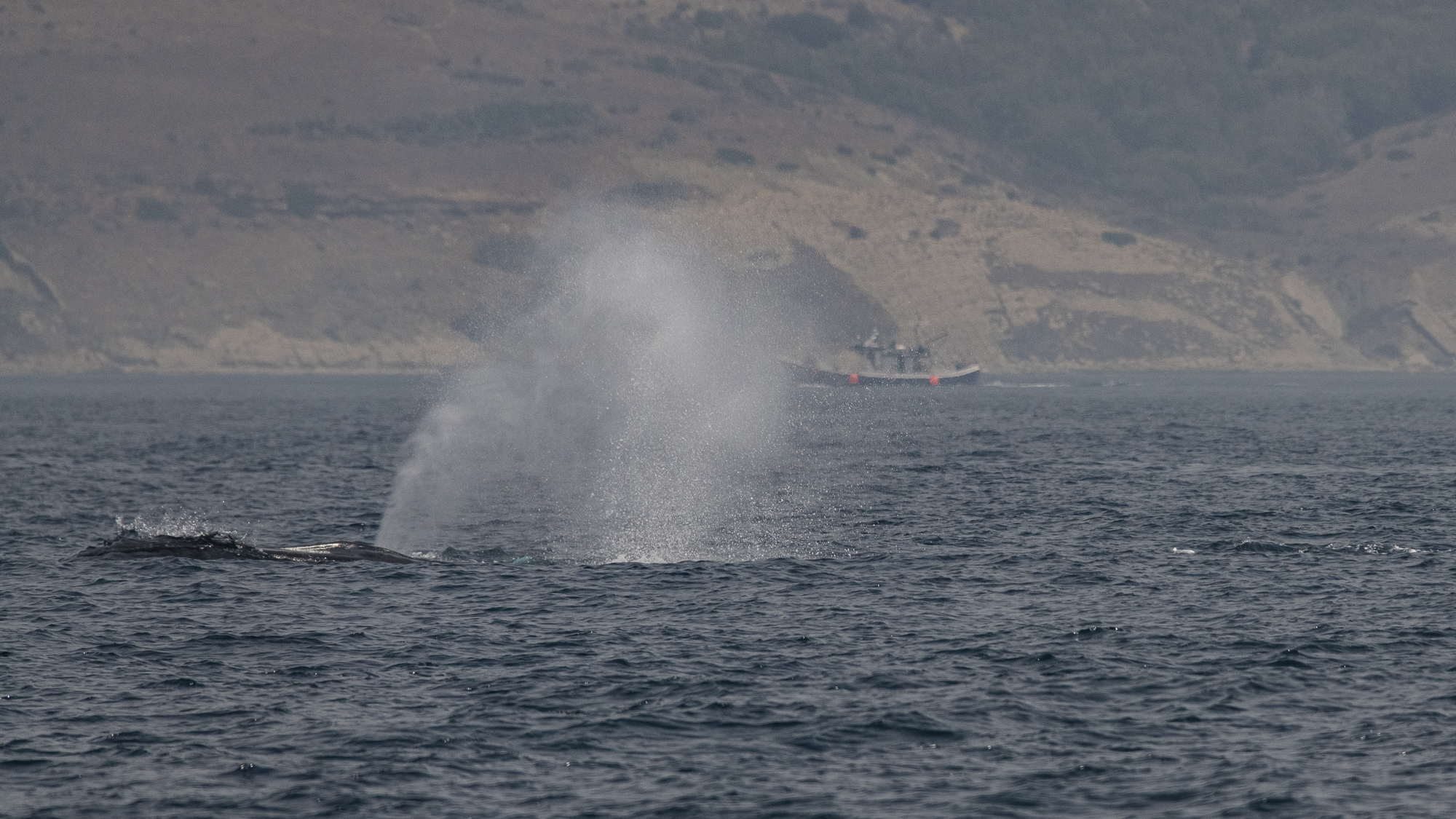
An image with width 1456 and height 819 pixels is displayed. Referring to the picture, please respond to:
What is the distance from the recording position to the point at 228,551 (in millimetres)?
51688

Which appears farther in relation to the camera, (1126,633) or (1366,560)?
(1366,560)

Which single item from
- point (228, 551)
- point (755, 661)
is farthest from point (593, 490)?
point (755, 661)

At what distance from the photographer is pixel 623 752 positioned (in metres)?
29.9

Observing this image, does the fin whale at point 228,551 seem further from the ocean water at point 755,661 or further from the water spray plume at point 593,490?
the water spray plume at point 593,490

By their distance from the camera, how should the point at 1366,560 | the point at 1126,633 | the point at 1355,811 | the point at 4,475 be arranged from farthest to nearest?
the point at 4,475, the point at 1366,560, the point at 1126,633, the point at 1355,811

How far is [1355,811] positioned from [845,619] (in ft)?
56.0

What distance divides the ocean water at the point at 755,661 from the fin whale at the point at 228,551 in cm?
84

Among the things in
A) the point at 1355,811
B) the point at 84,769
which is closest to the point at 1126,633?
the point at 1355,811

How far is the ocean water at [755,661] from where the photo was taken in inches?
1101

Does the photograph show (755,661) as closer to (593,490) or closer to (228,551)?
(228,551)

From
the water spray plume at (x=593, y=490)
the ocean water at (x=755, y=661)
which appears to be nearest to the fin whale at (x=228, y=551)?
the ocean water at (x=755, y=661)

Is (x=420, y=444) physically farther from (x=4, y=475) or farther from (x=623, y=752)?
(x=623, y=752)

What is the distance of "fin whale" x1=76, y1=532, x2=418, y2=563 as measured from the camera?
51312 mm

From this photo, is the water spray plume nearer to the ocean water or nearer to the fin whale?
the ocean water
